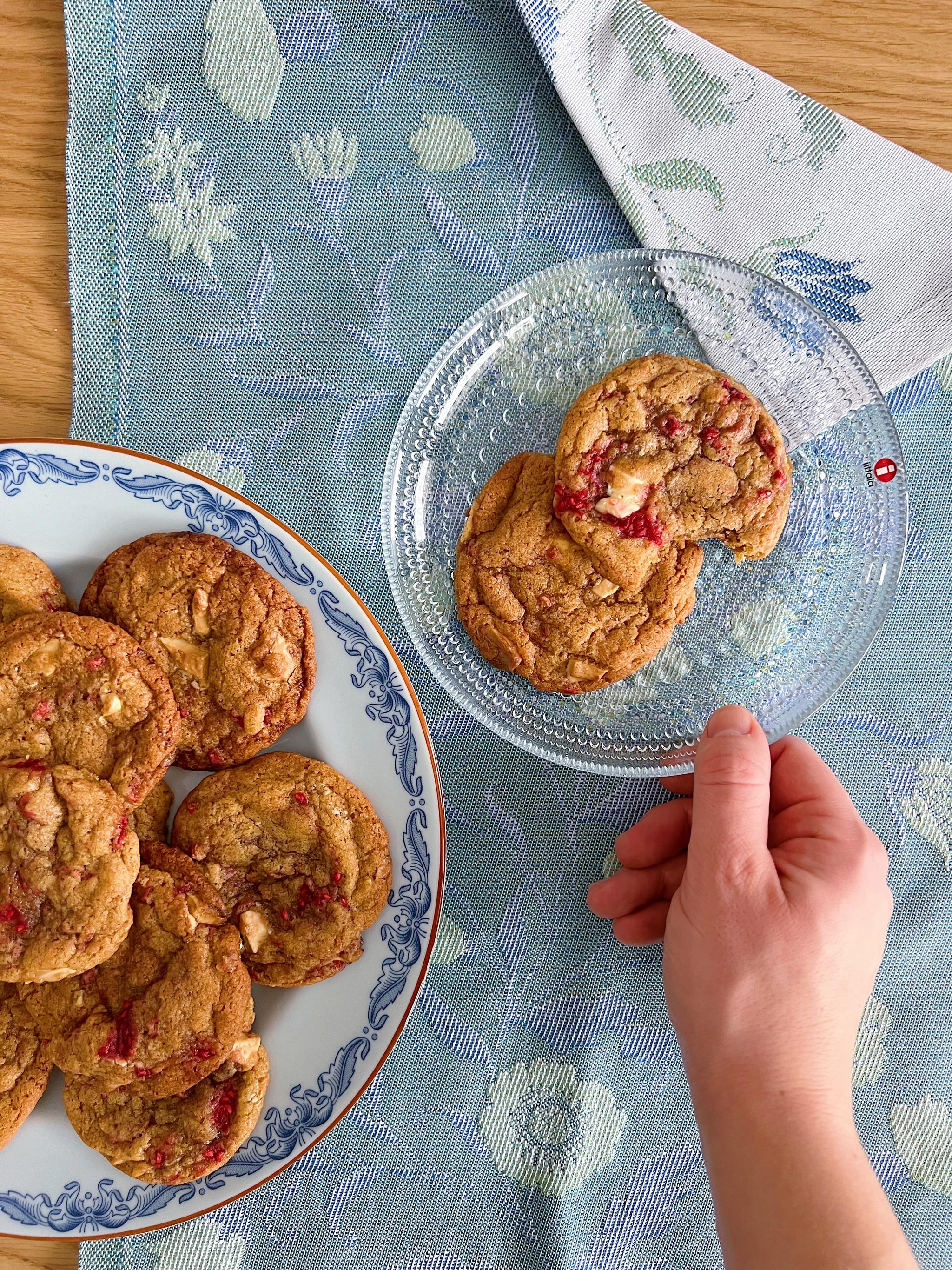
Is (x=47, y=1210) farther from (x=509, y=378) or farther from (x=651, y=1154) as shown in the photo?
(x=509, y=378)

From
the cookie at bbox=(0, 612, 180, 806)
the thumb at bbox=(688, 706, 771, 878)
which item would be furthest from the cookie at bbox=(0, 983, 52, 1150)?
the thumb at bbox=(688, 706, 771, 878)

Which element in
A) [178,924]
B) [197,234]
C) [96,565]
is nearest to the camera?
[178,924]

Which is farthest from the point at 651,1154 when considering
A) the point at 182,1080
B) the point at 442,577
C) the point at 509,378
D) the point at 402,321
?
the point at 402,321

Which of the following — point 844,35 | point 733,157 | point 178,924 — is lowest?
point 178,924

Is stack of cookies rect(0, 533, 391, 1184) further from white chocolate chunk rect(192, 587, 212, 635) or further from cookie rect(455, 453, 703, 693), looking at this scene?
cookie rect(455, 453, 703, 693)

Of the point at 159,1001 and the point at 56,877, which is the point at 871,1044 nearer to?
the point at 159,1001

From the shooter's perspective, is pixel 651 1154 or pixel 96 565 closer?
pixel 96 565

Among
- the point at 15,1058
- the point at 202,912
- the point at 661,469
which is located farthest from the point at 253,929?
the point at 661,469

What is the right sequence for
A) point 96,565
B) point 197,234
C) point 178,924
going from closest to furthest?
1. point 178,924
2. point 96,565
3. point 197,234
